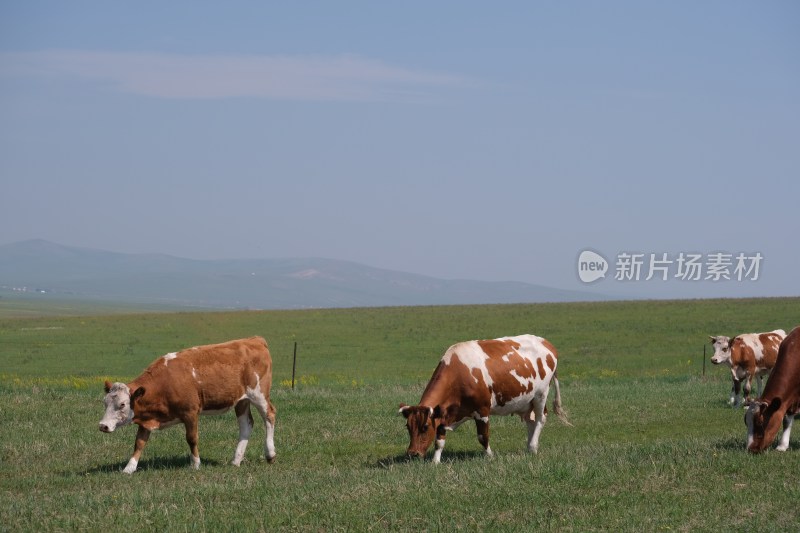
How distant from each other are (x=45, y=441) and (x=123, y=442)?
132 cm

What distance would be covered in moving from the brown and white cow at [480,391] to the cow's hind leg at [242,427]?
105 inches

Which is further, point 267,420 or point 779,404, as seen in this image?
point 267,420

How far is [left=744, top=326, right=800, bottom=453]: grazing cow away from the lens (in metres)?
14.6

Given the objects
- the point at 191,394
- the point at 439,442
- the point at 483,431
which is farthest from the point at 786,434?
the point at 191,394

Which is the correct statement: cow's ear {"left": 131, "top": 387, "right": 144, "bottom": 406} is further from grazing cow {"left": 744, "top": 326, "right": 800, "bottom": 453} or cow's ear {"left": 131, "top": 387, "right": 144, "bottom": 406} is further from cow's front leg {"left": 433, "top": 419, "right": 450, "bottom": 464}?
grazing cow {"left": 744, "top": 326, "right": 800, "bottom": 453}

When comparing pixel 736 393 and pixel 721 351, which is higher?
pixel 721 351

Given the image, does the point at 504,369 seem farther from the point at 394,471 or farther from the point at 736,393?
the point at 736,393

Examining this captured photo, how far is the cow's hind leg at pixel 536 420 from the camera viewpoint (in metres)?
16.9

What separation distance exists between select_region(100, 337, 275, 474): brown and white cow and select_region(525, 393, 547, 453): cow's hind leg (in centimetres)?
426

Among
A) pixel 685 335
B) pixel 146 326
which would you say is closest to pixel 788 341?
pixel 685 335

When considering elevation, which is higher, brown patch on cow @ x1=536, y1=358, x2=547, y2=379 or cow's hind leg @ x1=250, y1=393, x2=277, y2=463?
brown patch on cow @ x1=536, y1=358, x2=547, y2=379

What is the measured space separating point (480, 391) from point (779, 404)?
4386 millimetres

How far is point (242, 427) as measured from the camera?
52.9ft

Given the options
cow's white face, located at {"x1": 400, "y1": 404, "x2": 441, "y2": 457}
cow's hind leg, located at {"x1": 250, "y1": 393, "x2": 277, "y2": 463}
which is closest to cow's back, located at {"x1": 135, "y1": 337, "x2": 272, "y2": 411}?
cow's hind leg, located at {"x1": 250, "y1": 393, "x2": 277, "y2": 463}
